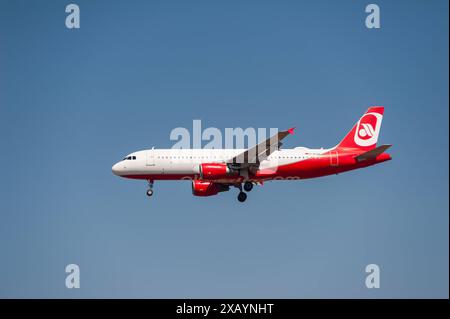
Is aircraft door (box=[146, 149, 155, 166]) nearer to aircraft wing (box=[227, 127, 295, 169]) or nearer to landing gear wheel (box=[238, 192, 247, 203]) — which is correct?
aircraft wing (box=[227, 127, 295, 169])

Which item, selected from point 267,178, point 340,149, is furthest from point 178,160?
point 340,149

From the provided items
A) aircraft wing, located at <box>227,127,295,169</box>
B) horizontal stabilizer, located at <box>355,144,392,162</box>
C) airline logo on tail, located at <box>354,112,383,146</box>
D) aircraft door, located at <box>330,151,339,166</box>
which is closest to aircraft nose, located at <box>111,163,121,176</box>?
aircraft wing, located at <box>227,127,295,169</box>

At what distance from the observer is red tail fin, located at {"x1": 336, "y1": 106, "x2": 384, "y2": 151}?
83250mm

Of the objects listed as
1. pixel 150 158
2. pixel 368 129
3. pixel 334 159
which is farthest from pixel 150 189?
pixel 368 129

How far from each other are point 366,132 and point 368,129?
0.53m

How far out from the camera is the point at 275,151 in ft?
266

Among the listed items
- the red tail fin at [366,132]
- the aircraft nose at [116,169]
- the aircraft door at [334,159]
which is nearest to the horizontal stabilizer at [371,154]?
the aircraft door at [334,159]

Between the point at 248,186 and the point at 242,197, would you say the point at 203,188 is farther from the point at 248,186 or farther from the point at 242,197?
the point at 248,186

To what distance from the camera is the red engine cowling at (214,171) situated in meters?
77.0

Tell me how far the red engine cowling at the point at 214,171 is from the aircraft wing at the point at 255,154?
98 cm
